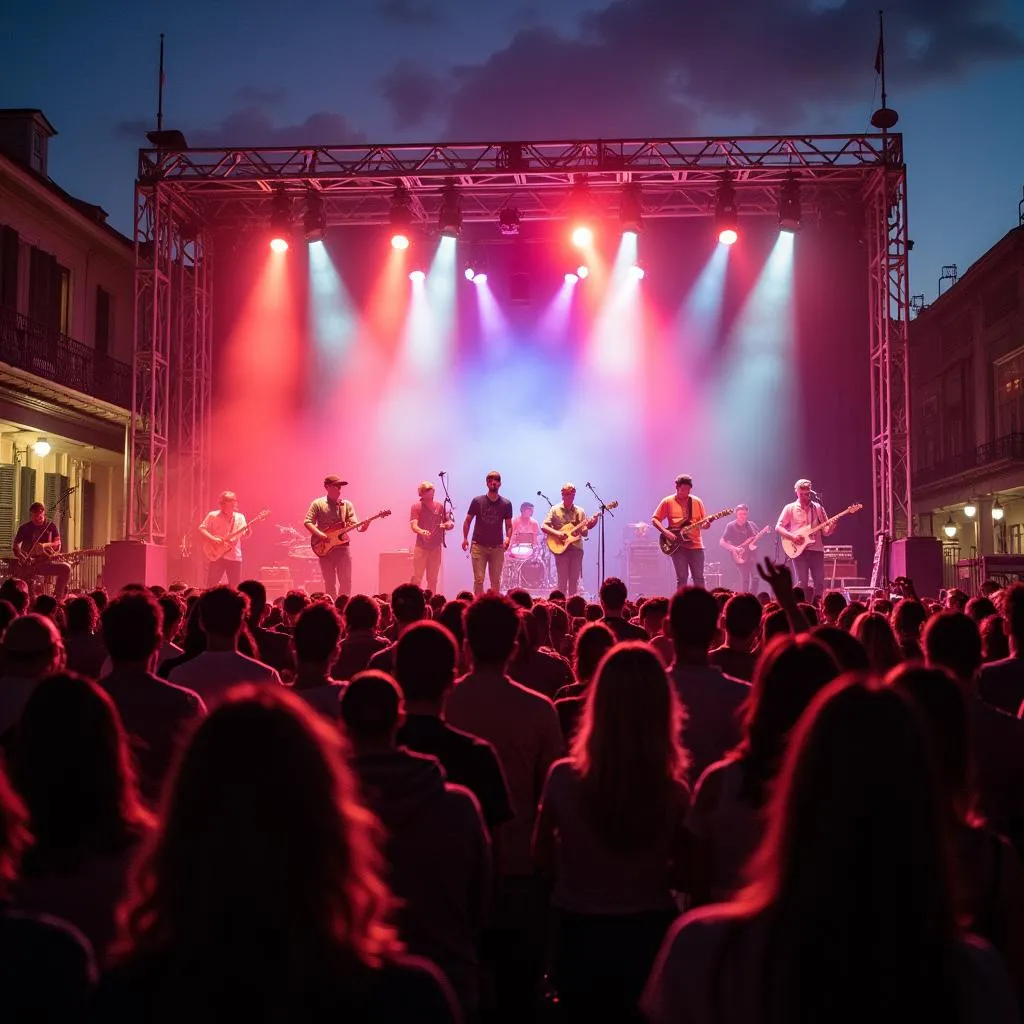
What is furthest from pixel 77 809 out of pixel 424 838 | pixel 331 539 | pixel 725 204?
pixel 725 204

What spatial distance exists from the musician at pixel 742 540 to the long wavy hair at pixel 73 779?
56.8 ft

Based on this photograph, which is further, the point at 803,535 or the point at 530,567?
the point at 530,567

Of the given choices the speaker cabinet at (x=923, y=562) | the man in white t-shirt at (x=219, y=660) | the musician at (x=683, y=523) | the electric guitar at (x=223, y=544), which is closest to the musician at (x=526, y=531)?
the musician at (x=683, y=523)

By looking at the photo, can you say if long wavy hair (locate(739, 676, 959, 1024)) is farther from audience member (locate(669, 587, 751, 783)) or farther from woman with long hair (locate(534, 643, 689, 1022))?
audience member (locate(669, 587, 751, 783))

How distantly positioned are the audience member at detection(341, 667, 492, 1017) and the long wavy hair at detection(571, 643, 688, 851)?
41 cm

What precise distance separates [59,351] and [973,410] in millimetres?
28403

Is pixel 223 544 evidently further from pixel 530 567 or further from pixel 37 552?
pixel 530 567

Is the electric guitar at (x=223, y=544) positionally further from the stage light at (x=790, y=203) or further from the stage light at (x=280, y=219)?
the stage light at (x=790, y=203)

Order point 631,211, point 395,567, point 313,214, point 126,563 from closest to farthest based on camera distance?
1. point 126,563
2. point 631,211
3. point 313,214
4. point 395,567

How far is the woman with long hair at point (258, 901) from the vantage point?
1521 mm

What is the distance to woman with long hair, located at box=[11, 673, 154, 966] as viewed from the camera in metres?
2.27

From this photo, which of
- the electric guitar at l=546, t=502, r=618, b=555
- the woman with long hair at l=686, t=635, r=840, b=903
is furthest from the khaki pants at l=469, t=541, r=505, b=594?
the woman with long hair at l=686, t=635, r=840, b=903

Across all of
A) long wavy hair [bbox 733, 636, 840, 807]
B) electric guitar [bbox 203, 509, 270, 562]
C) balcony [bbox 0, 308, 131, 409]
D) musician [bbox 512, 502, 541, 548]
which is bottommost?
long wavy hair [bbox 733, 636, 840, 807]

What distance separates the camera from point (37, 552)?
56.1ft
